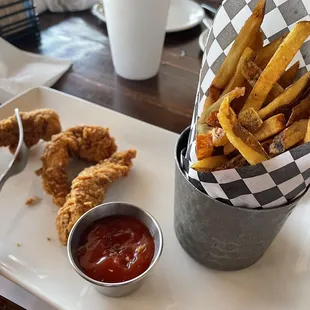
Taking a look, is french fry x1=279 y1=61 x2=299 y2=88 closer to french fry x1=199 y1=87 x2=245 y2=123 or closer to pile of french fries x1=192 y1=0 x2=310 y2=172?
pile of french fries x1=192 y1=0 x2=310 y2=172

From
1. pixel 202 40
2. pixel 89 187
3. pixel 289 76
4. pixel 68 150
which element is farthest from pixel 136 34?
pixel 289 76

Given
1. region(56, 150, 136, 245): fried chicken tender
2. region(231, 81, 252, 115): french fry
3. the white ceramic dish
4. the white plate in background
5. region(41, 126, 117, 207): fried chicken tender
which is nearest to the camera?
region(231, 81, 252, 115): french fry

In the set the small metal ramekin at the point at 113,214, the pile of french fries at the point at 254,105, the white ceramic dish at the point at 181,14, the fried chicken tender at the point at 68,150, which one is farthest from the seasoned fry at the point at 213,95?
the white ceramic dish at the point at 181,14

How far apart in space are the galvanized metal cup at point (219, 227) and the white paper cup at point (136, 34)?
571mm

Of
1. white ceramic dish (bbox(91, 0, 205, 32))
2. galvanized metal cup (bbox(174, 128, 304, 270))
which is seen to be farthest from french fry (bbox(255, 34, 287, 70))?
white ceramic dish (bbox(91, 0, 205, 32))

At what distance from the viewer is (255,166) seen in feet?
2.29

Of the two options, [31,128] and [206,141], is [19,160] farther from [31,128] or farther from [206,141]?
[206,141]

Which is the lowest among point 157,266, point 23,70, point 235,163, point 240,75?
point 157,266

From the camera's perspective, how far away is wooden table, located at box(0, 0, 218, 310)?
4.60ft

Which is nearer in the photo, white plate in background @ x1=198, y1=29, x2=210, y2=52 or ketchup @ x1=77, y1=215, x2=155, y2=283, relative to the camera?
ketchup @ x1=77, y1=215, x2=155, y2=283

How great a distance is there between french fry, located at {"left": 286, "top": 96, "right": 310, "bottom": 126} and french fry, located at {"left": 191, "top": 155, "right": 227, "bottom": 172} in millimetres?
128

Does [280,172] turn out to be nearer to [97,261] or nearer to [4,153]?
[97,261]

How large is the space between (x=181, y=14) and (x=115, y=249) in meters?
1.28

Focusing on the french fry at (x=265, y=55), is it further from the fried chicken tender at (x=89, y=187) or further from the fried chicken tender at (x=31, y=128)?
the fried chicken tender at (x=31, y=128)
